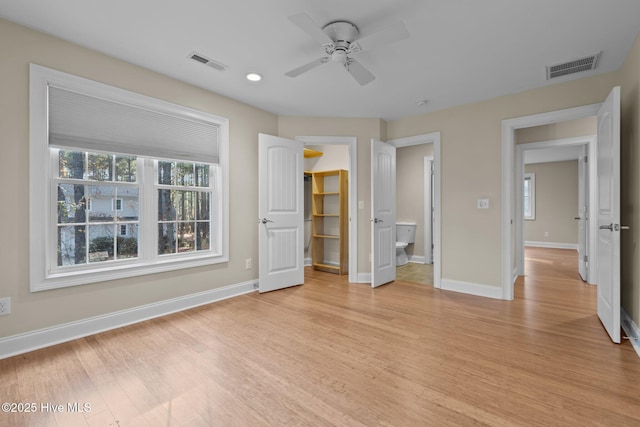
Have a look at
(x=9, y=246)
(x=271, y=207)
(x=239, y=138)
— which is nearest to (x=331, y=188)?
(x=271, y=207)

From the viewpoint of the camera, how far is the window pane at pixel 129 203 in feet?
9.16

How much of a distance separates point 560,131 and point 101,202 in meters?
5.80

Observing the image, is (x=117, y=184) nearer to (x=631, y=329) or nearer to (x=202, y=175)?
(x=202, y=175)

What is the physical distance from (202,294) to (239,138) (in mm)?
1941

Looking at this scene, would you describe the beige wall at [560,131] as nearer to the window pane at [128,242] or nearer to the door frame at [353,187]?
the door frame at [353,187]

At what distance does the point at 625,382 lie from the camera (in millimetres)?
1783

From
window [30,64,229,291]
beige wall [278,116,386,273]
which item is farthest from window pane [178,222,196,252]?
beige wall [278,116,386,273]

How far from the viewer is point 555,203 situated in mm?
8062

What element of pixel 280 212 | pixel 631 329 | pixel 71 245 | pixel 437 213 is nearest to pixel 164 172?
pixel 71 245

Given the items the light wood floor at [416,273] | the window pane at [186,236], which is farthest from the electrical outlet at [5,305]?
the light wood floor at [416,273]

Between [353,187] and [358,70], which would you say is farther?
[353,187]

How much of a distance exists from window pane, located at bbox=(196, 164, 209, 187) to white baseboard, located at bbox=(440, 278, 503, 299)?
132 inches

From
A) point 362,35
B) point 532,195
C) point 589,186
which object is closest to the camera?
point 362,35

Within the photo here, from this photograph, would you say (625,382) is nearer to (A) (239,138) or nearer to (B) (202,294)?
(B) (202,294)
